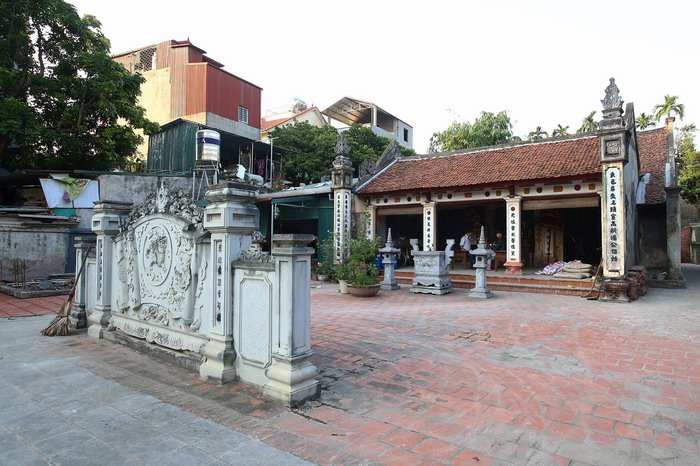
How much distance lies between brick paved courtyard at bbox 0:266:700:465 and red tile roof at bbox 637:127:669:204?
1127 centimetres

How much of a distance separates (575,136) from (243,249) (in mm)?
12827

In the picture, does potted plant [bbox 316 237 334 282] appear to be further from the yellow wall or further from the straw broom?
the yellow wall

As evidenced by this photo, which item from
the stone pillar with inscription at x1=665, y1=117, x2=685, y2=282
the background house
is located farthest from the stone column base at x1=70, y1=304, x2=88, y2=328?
the background house

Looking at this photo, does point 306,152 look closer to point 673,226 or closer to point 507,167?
point 507,167

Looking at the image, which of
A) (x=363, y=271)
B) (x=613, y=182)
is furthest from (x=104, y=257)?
(x=613, y=182)

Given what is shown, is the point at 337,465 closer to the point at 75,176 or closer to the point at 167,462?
the point at 167,462

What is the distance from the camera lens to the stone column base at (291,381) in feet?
11.1

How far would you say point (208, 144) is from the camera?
15828 mm

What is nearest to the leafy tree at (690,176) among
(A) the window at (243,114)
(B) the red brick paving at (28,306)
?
(A) the window at (243,114)

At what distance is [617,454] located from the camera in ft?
8.71

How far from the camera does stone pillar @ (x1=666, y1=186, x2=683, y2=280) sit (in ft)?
44.5

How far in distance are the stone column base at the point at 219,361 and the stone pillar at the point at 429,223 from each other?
10768 mm

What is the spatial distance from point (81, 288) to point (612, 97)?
482 inches

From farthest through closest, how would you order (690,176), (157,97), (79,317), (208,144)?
(157,97) < (690,176) < (208,144) < (79,317)
